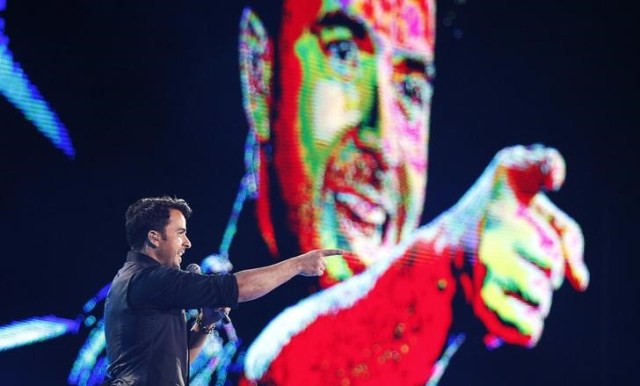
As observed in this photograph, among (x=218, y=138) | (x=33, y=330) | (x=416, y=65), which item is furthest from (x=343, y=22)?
(x=33, y=330)

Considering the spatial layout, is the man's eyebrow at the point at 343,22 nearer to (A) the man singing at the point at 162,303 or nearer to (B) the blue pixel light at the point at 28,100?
(B) the blue pixel light at the point at 28,100

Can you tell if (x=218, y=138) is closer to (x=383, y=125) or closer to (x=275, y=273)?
(x=383, y=125)

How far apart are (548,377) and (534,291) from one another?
38 cm

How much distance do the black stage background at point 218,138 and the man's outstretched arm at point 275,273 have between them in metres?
0.96

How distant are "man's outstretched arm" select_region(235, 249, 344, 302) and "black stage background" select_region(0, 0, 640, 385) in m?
0.96

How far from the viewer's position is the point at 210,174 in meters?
3.12

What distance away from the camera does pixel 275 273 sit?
2119mm

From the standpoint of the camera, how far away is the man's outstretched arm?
210cm

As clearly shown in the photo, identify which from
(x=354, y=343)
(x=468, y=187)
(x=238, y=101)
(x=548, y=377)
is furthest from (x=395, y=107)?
(x=548, y=377)

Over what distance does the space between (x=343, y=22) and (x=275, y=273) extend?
1.68m

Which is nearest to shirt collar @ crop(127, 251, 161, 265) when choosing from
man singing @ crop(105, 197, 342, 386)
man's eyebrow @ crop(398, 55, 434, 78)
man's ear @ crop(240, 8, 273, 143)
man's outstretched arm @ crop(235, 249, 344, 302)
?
man singing @ crop(105, 197, 342, 386)

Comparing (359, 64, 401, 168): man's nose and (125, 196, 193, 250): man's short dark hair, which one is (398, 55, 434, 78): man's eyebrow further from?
(125, 196, 193, 250): man's short dark hair

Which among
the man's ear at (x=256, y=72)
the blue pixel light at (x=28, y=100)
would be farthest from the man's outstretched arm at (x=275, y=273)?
the man's ear at (x=256, y=72)

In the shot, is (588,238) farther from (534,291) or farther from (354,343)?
(354,343)
